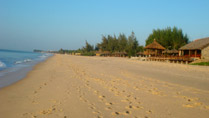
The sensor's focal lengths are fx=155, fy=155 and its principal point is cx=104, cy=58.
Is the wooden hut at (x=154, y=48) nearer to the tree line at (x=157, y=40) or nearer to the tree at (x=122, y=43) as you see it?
the tree line at (x=157, y=40)

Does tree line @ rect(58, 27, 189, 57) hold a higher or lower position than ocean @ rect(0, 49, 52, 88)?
higher

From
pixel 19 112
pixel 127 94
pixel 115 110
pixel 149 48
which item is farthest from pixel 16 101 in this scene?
pixel 149 48

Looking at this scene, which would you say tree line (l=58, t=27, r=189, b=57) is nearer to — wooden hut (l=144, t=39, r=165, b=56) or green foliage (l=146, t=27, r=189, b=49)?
green foliage (l=146, t=27, r=189, b=49)

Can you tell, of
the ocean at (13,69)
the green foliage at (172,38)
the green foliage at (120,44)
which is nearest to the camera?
the ocean at (13,69)

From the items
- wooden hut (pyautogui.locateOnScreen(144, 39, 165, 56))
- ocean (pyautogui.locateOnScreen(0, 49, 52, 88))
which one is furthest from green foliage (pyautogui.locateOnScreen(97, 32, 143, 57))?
ocean (pyautogui.locateOnScreen(0, 49, 52, 88))

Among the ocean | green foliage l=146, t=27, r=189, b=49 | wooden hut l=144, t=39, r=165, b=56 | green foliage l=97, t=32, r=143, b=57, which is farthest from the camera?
green foliage l=97, t=32, r=143, b=57

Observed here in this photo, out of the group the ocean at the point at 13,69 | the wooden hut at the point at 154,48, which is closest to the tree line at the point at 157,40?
the wooden hut at the point at 154,48

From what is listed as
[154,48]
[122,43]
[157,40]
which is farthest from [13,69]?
[122,43]

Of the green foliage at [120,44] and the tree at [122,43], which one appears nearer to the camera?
the green foliage at [120,44]

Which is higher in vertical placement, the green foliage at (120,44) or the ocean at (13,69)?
the green foliage at (120,44)

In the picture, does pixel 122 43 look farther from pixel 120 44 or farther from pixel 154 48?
pixel 154 48

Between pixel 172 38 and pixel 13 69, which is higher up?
pixel 172 38

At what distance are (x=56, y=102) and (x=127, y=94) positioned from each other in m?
2.21

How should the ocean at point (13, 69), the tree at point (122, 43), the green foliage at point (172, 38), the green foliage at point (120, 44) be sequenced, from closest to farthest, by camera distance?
the ocean at point (13, 69) < the green foliage at point (172, 38) < the green foliage at point (120, 44) < the tree at point (122, 43)
